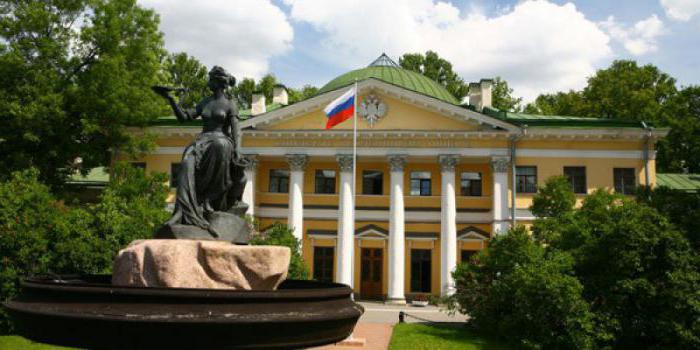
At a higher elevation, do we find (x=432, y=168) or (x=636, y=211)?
(x=432, y=168)

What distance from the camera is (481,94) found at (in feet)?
99.1

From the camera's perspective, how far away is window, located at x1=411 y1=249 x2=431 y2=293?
88.3 ft

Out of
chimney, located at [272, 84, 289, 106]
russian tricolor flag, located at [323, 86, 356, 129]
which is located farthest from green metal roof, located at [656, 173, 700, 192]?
chimney, located at [272, 84, 289, 106]

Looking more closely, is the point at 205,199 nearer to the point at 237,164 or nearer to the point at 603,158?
the point at 237,164

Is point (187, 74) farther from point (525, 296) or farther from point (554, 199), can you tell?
point (525, 296)

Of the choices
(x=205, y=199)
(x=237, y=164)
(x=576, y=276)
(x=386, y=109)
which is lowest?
(x=576, y=276)

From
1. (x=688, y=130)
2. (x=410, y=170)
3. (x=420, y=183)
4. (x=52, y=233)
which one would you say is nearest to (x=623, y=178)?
(x=420, y=183)

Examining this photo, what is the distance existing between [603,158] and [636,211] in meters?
14.0

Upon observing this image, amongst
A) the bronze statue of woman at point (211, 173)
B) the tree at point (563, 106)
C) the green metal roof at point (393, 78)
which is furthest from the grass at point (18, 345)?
the tree at point (563, 106)

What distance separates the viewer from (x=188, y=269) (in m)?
4.61

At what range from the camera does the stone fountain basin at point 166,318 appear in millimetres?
2748

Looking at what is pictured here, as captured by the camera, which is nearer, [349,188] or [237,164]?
[237,164]

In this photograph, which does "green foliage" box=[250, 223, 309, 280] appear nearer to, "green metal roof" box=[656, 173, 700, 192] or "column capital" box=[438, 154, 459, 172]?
"column capital" box=[438, 154, 459, 172]

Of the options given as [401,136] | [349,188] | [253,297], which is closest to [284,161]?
[349,188]
